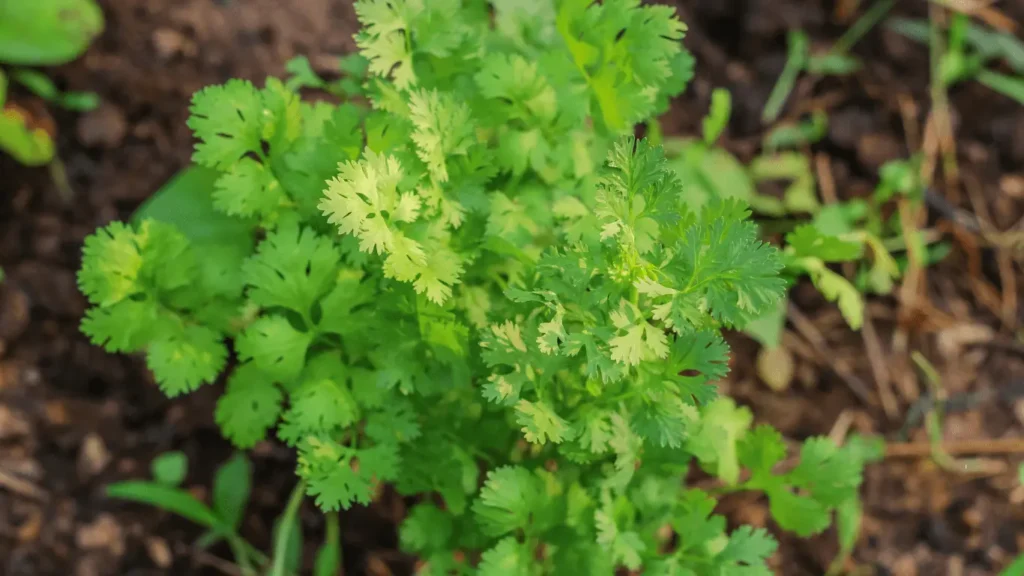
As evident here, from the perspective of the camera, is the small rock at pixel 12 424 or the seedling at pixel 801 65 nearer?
the small rock at pixel 12 424

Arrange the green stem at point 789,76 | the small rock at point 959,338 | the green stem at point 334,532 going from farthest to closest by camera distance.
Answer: the green stem at point 789,76 → the small rock at point 959,338 → the green stem at point 334,532

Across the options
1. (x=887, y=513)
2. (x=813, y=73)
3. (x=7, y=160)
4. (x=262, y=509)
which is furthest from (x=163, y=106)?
(x=887, y=513)

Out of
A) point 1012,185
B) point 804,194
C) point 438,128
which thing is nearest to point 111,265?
point 438,128

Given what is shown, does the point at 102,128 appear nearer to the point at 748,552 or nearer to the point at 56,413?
the point at 56,413

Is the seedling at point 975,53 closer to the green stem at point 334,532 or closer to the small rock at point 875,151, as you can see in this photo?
the small rock at point 875,151

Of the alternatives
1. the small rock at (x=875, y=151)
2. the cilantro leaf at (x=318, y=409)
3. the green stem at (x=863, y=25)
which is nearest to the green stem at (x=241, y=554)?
the cilantro leaf at (x=318, y=409)

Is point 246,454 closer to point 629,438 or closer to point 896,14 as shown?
point 629,438
